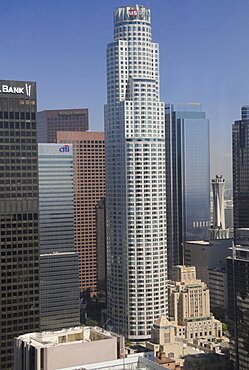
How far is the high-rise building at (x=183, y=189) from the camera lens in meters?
11.6

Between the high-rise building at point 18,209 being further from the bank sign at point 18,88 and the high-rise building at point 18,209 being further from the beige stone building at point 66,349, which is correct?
the beige stone building at point 66,349

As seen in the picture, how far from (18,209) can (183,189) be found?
550cm

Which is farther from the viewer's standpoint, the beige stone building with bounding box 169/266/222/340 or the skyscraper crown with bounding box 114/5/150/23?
the skyscraper crown with bounding box 114/5/150/23

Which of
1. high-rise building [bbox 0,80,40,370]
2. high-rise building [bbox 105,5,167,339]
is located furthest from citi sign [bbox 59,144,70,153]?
high-rise building [bbox 0,80,40,370]

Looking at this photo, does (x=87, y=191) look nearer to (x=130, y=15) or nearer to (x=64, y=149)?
(x=64, y=149)

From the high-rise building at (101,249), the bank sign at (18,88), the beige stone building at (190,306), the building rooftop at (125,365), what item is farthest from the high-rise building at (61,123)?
the building rooftop at (125,365)

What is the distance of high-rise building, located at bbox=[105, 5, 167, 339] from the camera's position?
10.5m

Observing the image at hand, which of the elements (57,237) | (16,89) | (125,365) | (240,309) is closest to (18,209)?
(16,89)

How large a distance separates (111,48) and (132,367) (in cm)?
781

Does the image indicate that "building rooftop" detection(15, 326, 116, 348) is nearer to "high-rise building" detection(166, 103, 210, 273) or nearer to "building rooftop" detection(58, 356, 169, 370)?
"building rooftop" detection(58, 356, 169, 370)

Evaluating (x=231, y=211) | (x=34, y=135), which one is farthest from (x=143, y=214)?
(x=34, y=135)

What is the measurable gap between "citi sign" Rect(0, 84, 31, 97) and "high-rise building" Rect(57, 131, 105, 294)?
14.9 ft

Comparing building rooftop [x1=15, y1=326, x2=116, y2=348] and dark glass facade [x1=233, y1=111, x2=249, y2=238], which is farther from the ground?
dark glass facade [x1=233, y1=111, x2=249, y2=238]

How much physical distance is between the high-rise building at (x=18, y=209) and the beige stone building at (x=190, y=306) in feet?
9.76
